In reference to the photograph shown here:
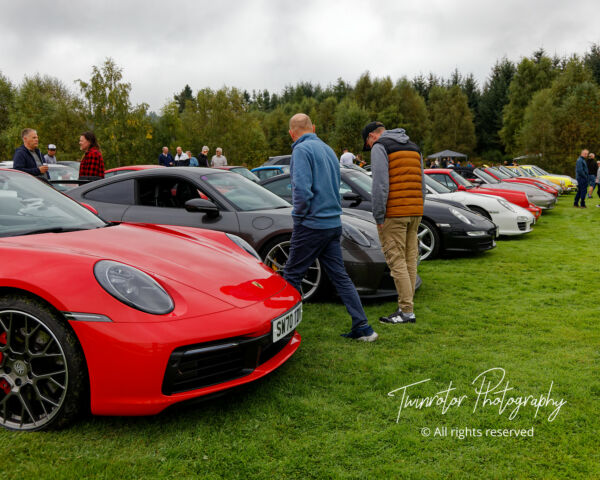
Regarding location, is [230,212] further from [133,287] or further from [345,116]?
[345,116]

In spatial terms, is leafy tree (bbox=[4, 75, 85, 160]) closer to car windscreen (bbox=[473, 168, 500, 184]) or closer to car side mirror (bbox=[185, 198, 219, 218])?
car windscreen (bbox=[473, 168, 500, 184])

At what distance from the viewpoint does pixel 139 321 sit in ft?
7.91

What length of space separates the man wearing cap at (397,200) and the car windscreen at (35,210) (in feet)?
7.54

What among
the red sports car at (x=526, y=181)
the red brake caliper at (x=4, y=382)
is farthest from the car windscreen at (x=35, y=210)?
the red sports car at (x=526, y=181)

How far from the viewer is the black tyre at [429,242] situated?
7.57 m

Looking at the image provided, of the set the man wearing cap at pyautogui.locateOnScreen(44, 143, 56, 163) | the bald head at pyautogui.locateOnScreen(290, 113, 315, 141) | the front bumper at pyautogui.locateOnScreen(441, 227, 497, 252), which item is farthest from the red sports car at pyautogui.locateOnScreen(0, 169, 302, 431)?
the man wearing cap at pyautogui.locateOnScreen(44, 143, 56, 163)

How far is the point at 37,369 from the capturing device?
8.29ft

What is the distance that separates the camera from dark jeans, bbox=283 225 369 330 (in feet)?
12.6

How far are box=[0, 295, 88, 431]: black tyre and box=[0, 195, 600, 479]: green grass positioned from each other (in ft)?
0.33

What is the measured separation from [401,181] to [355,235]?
30.3 inches

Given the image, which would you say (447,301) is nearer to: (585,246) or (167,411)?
(167,411)

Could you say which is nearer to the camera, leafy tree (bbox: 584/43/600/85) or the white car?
the white car

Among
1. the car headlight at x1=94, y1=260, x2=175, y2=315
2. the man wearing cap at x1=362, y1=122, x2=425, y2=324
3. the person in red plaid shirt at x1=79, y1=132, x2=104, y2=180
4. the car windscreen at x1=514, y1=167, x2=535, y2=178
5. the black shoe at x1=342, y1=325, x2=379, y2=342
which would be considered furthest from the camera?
the car windscreen at x1=514, y1=167, x2=535, y2=178

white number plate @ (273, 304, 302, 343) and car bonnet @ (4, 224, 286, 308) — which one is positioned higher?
car bonnet @ (4, 224, 286, 308)
